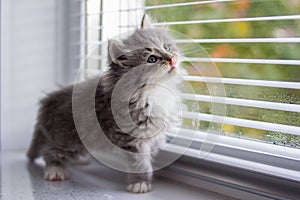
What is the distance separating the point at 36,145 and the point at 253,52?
74 centimetres

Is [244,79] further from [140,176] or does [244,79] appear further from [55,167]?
[55,167]

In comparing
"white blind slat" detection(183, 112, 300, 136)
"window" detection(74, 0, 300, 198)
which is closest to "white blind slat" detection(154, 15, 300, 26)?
"window" detection(74, 0, 300, 198)

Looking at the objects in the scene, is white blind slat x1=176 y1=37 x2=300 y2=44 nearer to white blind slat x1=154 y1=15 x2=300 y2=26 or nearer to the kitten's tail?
white blind slat x1=154 y1=15 x2=300 y2=26

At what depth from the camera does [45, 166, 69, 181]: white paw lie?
3.97ft

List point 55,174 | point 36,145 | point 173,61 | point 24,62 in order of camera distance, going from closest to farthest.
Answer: point 173,61 → point 55,174 → point 36,145 → point 24,62

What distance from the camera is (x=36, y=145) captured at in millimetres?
1357

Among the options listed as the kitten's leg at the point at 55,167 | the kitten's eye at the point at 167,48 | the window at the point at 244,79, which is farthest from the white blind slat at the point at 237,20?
the kitten's leg at the point at 55,167

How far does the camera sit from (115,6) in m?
1.43

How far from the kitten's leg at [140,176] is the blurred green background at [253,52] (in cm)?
18

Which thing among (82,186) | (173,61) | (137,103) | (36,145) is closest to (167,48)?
(173,61)

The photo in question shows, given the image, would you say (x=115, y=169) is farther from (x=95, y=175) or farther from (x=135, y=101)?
(x=135, y=101)

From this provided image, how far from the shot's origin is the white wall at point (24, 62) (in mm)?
1506

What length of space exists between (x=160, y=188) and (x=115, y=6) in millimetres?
645

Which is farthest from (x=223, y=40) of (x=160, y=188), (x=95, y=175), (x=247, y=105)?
(x=95, y=175)
